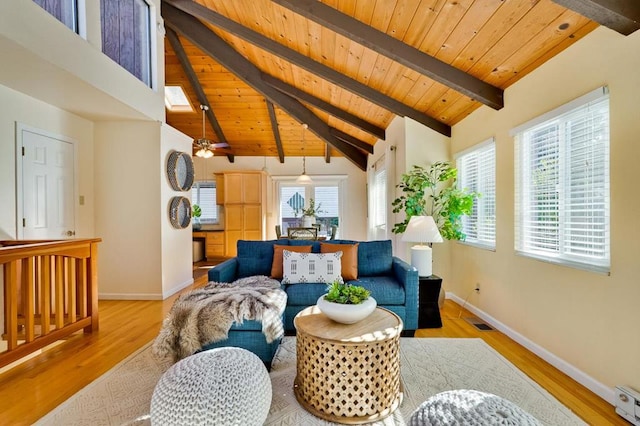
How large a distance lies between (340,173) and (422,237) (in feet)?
17.4

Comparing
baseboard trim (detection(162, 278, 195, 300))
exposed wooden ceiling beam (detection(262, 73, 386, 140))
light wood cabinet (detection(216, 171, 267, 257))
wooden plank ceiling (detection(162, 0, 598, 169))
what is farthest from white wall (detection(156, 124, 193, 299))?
light wood cabinet (detection(216, 171, 267, 257))

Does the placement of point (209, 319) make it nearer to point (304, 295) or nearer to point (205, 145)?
point (304, 295)

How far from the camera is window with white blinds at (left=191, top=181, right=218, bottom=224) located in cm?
807

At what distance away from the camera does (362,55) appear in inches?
136

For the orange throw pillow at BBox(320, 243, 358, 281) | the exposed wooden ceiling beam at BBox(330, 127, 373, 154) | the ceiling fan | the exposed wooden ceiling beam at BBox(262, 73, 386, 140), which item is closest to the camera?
the orange throw pillow at BBox(320, 243, 358, 281)

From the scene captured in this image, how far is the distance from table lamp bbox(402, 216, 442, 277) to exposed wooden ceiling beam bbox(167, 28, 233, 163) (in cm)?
472

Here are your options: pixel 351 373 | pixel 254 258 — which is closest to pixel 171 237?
pixel 254 258

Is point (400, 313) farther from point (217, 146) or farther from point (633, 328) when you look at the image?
point (217, 146)

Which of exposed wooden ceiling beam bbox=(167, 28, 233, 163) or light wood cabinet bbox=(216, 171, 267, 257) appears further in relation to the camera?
light wood cabinet bbox=(216, 171, 267, 257)

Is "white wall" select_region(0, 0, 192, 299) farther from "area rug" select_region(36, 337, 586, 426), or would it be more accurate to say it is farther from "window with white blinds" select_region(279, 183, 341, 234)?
"window with white blinds" select_region(279, 183, 341, 234)

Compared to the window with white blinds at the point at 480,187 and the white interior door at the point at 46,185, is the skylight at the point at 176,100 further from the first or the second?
the window with white blinds at the point at 480,187

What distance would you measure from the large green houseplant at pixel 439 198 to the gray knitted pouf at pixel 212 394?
2.81 meters

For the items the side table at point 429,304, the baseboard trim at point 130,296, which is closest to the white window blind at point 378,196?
the side table at point 429,304

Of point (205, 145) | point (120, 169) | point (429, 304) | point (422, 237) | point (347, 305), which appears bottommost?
point (429, 304)
